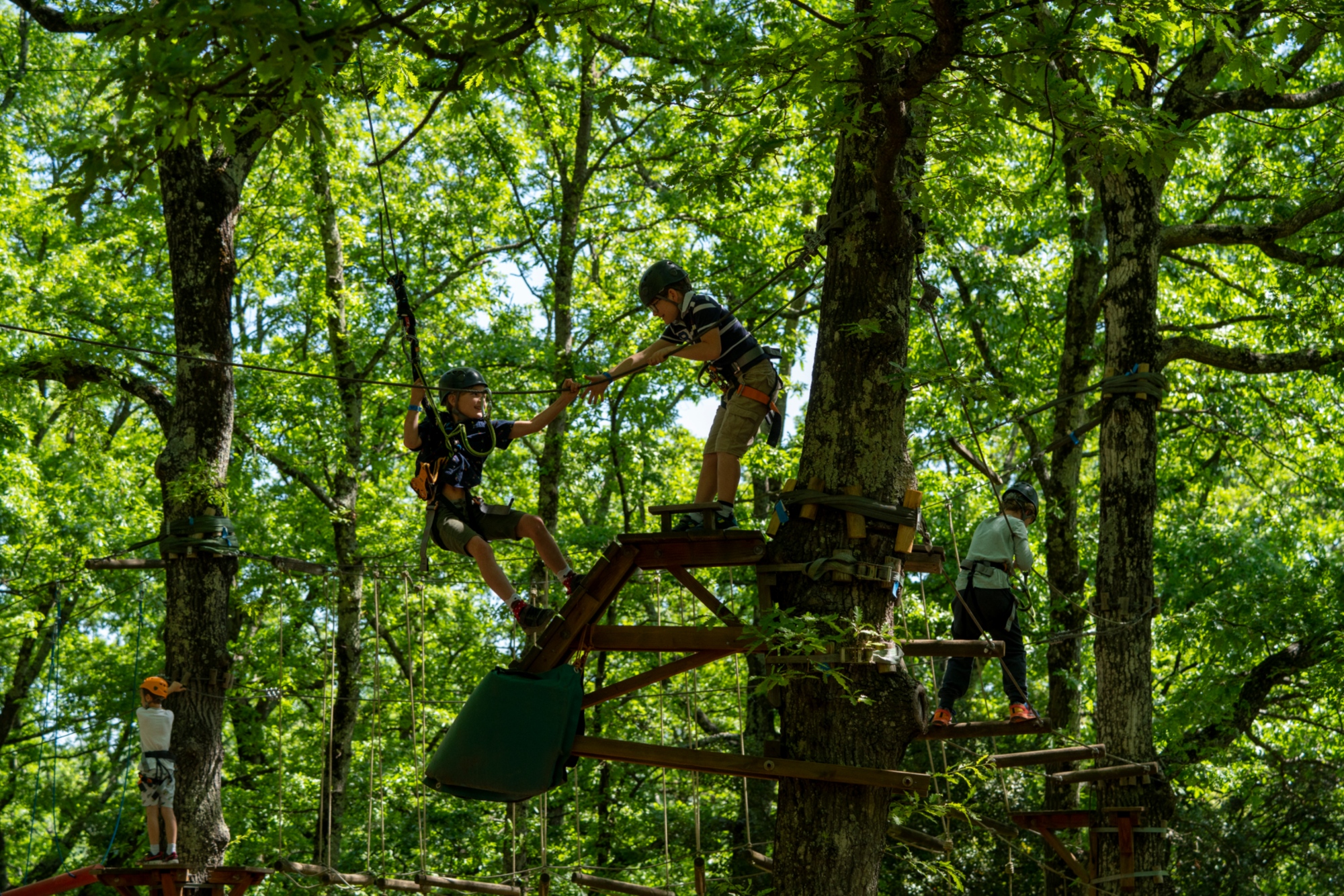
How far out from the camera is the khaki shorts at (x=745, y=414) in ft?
17.4

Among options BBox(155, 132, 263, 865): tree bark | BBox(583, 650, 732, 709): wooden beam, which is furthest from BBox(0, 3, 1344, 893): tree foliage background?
BBox(583, 650, 732, 709): wooden beam

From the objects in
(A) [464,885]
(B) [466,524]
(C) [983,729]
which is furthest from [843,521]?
(A) [464,885]

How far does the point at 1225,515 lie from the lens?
1681cm

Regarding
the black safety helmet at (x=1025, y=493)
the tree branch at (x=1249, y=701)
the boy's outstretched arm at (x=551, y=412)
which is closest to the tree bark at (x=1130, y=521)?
the black safety helmet at (x=1025, y=493)

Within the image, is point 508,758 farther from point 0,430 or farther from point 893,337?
point 0,430

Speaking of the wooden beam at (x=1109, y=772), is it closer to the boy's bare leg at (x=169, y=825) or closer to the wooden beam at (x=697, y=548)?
the wooden beam at (x=697, y=548)

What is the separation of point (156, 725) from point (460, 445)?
3115 mm

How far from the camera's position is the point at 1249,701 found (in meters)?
10.2

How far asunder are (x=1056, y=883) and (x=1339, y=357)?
4.69 m

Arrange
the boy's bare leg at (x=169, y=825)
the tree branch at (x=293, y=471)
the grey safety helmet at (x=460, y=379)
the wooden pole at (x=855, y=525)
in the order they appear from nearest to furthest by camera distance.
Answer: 1. the wooden pole at (x=855, y=525)
2. the grey safety helmet at (x=460, y=379)
3. the boy's bare leg at (x=169, y=825)
4. the tree branch at (x=293, y=471)

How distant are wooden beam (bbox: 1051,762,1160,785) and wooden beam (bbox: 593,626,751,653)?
3.58m

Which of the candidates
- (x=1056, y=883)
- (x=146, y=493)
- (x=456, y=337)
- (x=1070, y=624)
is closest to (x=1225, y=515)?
(x=1070, y=624)

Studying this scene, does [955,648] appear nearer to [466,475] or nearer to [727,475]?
[727,475]

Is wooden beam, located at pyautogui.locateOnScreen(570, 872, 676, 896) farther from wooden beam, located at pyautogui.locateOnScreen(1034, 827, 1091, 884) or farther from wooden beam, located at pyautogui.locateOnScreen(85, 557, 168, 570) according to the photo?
wooden beam, located at pyautogui.locateOnScreen(85, 557, 168, 570)
